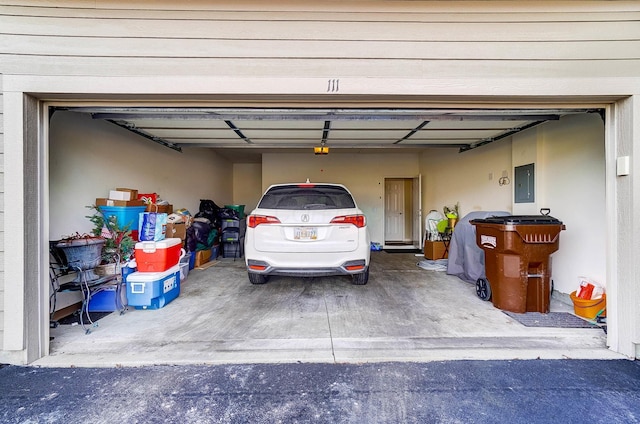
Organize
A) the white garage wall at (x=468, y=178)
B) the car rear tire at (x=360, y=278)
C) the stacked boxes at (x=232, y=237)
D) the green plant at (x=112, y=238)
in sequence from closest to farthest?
the green plant at (x=112, y=238), the car rear tire at (x=360, y=278), the white garage wall at (x=468, y=178), the stacked boxes at (x=232, y=237)

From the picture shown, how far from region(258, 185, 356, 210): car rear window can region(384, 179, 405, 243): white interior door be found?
5.61m

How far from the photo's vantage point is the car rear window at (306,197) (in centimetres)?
353

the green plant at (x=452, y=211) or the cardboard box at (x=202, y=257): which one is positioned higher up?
the green plant at (x=452, y=211)

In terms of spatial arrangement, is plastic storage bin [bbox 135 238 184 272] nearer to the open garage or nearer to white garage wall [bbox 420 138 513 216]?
the open garage

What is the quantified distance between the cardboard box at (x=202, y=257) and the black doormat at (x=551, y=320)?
5264 mm

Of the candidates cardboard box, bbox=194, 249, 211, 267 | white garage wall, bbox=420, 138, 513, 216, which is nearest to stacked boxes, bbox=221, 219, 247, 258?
cardboard box, bbox=194, 249, 211, 267

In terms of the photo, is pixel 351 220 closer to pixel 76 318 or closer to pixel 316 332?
pixel 316 332

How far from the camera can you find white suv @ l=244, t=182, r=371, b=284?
325 centimetres

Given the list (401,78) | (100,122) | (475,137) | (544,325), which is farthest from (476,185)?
(100,122)

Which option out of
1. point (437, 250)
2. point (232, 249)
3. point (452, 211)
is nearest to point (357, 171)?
point (452, 211)

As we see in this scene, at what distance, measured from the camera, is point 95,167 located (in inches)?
147

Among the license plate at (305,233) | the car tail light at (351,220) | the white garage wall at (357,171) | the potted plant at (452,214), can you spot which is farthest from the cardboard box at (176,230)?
the potted plant at (452,214)

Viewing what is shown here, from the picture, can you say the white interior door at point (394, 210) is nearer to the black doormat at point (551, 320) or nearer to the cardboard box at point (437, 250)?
the cardboard box at point (437, 250)

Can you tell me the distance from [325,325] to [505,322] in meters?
1.93
